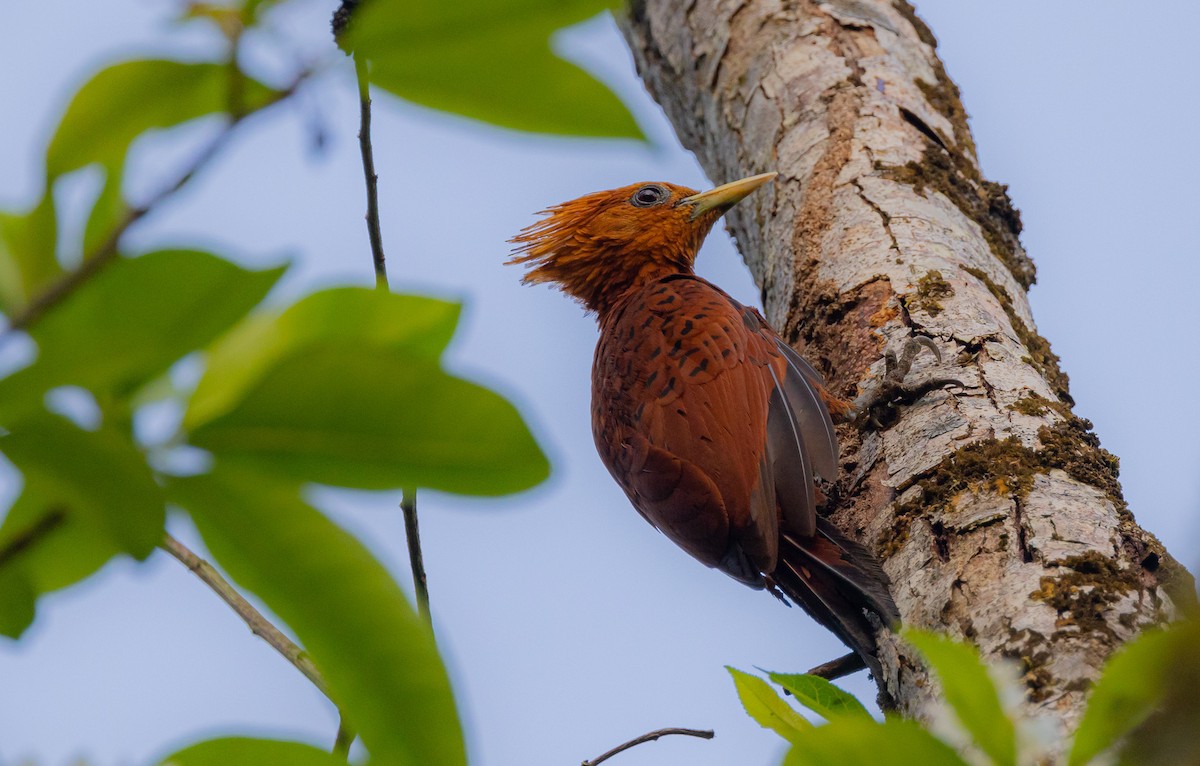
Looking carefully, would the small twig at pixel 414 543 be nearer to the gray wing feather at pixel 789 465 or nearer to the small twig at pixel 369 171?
the small twig at pixel 369 171

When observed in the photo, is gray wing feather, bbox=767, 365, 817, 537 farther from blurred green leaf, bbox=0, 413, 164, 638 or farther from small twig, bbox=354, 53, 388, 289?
blurred green leaf, bbox=0, 413, 164, 638

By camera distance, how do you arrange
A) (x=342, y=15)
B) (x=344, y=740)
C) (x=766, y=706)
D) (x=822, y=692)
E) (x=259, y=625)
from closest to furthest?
(x=342, y=15) → (x=344, y=740) → (x=259, y=625) → (x=766, y=706) → (x=822, y=692)

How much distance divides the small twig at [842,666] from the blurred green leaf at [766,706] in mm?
1085

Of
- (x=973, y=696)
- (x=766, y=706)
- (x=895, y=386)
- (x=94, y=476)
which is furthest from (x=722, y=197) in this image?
(x=94, y=476)

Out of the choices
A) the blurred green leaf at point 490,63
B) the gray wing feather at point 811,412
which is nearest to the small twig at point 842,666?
the gray wing feather at point 811,412

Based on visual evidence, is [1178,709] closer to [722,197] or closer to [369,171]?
[369,171]

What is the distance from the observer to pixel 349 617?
71 cm

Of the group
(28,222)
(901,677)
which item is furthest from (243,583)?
(901,677)

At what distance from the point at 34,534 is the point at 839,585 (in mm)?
2076

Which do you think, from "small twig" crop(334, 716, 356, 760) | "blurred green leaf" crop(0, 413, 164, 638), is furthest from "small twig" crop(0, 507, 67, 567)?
"small twig" crop(334, 716, 356, 760)

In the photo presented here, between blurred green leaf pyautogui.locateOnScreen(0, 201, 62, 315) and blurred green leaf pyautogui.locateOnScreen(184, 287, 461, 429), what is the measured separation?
0.38 ft

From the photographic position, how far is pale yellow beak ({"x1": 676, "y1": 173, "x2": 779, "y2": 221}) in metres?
3.68

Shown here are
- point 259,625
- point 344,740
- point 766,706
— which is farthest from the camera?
point 766,706

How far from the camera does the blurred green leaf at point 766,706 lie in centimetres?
146
